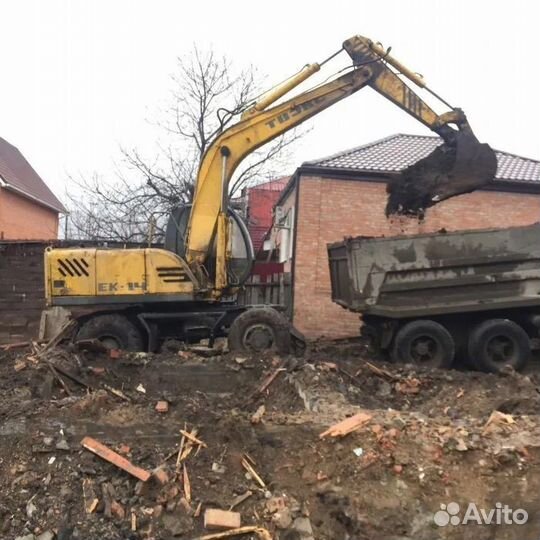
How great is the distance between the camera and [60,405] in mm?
6395

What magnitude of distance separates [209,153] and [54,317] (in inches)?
226

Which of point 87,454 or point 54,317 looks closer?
point 87,454

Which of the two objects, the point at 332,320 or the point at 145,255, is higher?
the point at 145,255

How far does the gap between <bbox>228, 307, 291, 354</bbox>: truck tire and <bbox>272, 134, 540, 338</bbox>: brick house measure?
504cm

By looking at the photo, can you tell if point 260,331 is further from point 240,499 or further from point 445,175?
point 240,499

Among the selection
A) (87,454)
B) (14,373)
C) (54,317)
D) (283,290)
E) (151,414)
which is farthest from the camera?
(283,290)

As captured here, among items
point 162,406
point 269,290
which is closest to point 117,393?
point 162,406

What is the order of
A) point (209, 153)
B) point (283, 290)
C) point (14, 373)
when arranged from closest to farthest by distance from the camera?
point (14, 373), point (209, 153), point (283, 290)

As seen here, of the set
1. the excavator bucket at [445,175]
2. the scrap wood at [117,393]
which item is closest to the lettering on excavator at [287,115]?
the excavator bucket at [445,175]

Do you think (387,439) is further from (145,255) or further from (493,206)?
(493,206)

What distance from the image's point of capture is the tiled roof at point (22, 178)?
25.8 m

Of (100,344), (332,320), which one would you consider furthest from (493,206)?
(100,344)

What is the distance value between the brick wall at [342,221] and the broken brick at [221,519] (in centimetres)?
1007

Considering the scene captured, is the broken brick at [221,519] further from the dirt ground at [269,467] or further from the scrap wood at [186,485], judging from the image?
the scrap wood at [186,485]
